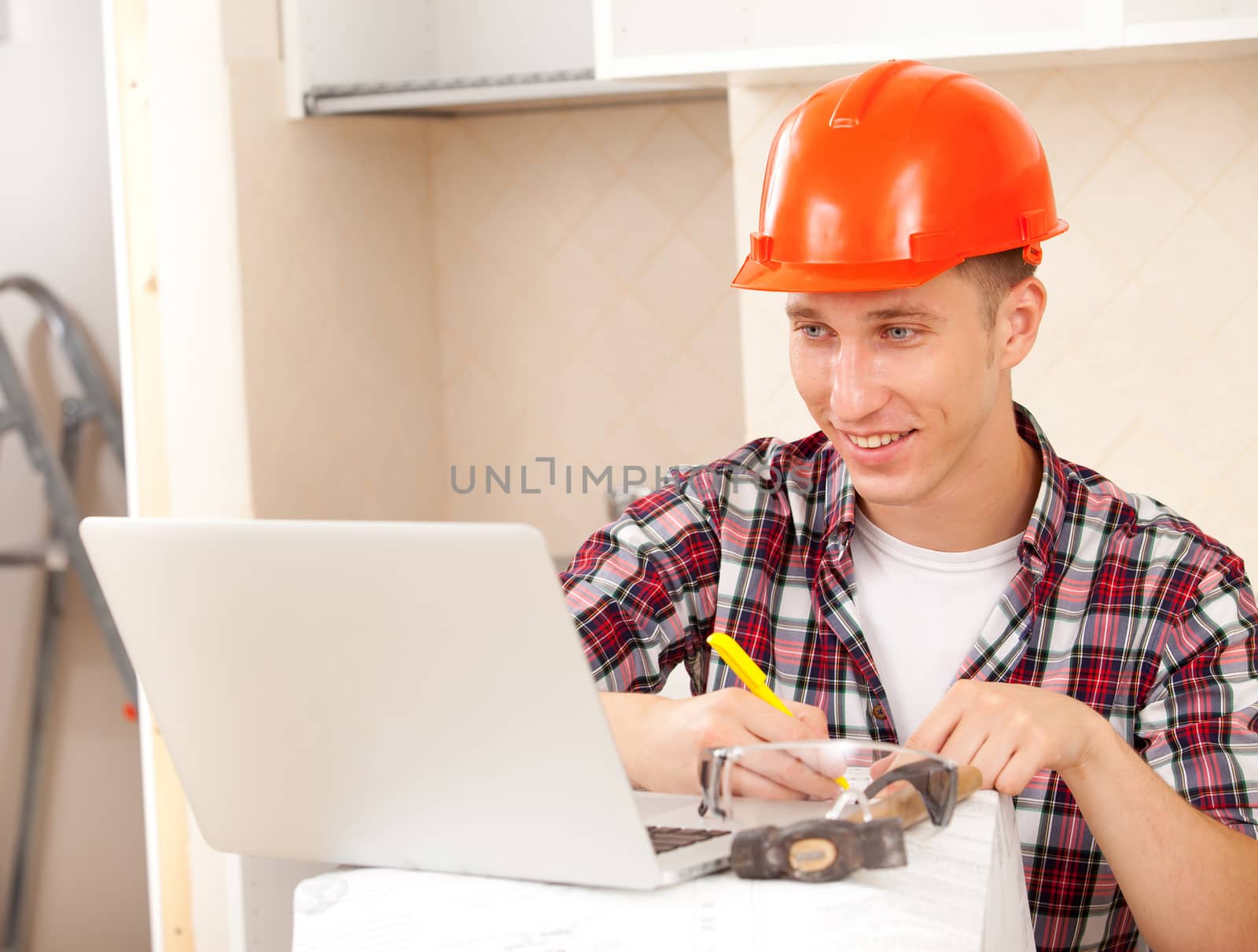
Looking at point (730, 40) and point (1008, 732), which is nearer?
point (1008, 732)

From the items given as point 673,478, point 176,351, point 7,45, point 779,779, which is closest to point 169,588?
point 779,779

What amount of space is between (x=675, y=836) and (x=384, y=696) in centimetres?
16

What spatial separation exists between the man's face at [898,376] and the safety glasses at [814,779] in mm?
328

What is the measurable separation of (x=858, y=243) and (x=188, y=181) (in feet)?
4.04

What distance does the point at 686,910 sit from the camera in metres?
0.60

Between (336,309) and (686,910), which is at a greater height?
(336,309)

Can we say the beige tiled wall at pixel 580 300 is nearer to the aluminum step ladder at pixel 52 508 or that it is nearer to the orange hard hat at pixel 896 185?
the aluminum step ladder at pixel 52 508

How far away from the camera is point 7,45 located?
1.96 metres

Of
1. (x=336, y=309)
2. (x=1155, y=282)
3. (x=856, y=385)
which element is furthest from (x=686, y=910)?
(x=336, y=309)

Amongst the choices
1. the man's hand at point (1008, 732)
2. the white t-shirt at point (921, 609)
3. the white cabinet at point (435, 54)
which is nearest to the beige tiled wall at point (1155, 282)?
A: the white cabinet at point (435, 54)

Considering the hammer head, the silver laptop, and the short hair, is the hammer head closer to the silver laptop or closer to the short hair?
the silver laptop

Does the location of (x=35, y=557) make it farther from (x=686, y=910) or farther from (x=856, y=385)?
(x=686, y=910)

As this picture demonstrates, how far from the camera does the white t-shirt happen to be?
1.06 metres

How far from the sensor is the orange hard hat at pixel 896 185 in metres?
0.93
